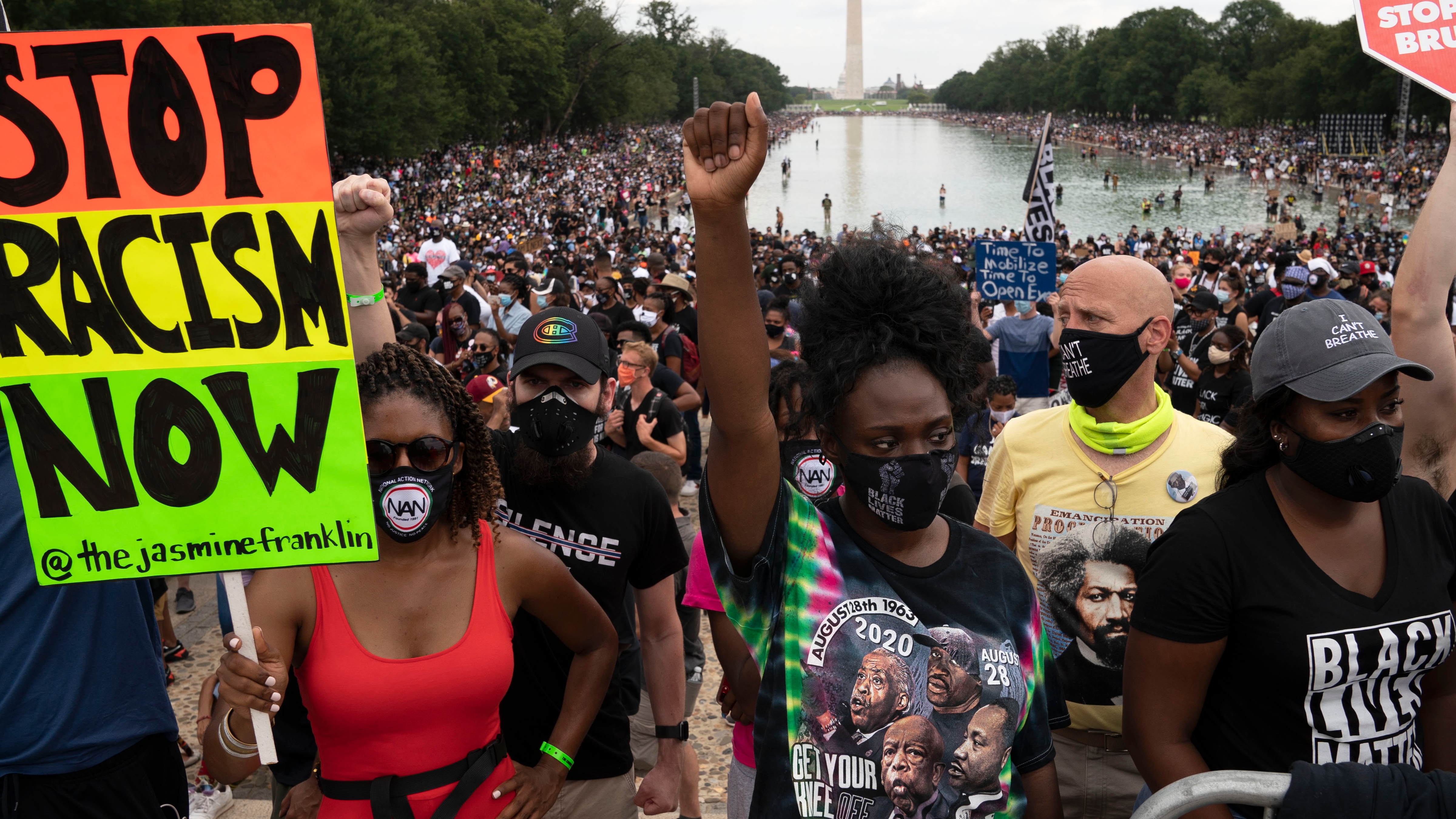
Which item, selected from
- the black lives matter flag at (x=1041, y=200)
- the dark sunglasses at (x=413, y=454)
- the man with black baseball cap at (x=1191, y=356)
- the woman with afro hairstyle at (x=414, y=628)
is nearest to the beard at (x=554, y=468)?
the woman with afro hairstyle at (x=414, y=628)

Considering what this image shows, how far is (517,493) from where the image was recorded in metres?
3.29

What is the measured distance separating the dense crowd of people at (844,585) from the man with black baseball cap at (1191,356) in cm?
447

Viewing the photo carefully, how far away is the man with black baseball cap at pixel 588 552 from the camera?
123 inches

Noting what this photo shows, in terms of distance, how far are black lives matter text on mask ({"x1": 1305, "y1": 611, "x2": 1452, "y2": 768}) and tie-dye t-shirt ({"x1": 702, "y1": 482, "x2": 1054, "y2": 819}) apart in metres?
0.63

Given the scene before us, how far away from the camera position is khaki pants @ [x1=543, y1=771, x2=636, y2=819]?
3.19 m

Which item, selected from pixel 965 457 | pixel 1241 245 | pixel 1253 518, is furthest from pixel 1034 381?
pixel 1241 245

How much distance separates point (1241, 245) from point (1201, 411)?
27.7 m

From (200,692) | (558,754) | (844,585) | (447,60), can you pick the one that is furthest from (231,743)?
(447,60)

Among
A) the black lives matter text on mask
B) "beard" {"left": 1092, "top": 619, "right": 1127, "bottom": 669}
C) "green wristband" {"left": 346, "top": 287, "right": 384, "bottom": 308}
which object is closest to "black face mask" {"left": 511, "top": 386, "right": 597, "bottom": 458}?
"green wristband" {"left": 346, "top": 287, "right": 384, "bottom": 308}

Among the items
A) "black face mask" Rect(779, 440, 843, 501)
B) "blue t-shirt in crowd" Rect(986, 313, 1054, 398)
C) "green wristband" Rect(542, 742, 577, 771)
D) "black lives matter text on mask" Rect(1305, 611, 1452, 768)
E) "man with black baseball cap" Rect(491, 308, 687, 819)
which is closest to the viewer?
"black lives matter text on mask" Rect(1305, 611, 1452, 768)

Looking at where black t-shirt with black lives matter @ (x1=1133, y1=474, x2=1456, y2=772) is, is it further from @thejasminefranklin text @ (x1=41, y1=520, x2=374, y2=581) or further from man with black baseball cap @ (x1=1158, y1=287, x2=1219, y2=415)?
man with black baseball cap @ (x1=1158, y1=287, x2=1219, y2=415)

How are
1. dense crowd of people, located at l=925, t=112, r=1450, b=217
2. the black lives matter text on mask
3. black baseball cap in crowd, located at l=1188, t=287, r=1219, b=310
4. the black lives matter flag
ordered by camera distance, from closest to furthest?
1. the black lives matter text on mask
2. black baseball cap in crowd, located at l=1188, t=287, r=1219, b=310
3. the black lives matter flag
4. dense crowd of people, located at l=925, t=112, r=1450, b=217

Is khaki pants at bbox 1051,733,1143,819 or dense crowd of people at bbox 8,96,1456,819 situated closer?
dense crowd of people at bbox 8,96,1456,819

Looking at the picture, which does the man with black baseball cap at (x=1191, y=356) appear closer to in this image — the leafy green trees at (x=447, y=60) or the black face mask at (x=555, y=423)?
the black face mask at (x=555, y=423)
